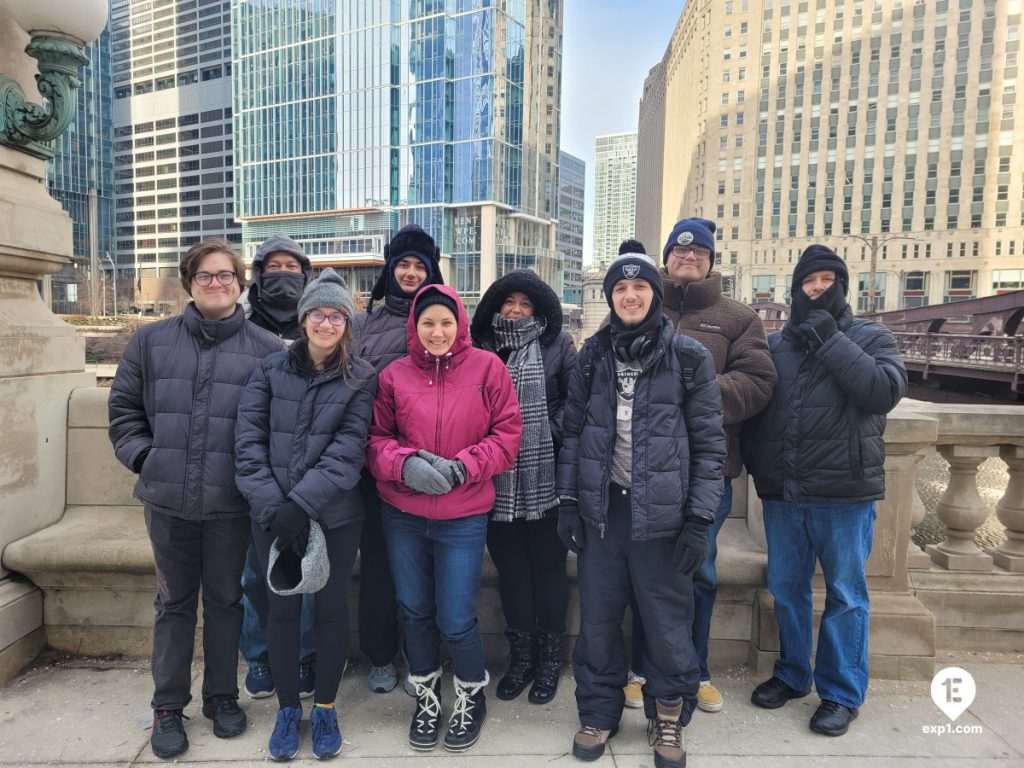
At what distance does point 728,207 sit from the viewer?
102 meters

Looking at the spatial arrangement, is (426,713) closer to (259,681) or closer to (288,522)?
(259,681)

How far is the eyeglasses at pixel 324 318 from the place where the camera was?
280 centimetres

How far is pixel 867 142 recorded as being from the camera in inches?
3666

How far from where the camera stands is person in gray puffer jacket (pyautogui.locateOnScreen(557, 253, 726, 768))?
2.68m

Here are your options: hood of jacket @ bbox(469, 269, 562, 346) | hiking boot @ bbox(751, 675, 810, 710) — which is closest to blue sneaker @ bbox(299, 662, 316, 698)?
hood of jacket @ bbox(469, 269, 562, 346)

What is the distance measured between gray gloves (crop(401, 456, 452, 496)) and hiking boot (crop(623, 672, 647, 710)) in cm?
143

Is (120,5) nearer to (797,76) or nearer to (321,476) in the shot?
(797,76)

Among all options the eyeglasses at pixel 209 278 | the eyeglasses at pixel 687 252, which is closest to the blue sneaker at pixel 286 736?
the eyeglasses at pixel 209 278

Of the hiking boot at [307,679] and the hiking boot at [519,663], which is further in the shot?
the hiking boot at [519,663]

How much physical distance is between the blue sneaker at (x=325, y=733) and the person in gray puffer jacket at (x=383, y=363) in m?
0.48

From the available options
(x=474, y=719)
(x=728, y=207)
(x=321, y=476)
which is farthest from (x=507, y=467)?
(x=728, y=207)

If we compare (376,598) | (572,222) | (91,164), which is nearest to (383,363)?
(376,598)

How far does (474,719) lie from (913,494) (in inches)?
105

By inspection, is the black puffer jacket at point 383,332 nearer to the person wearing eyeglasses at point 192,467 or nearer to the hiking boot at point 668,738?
the person wearing eyeglasses at point 192,467
